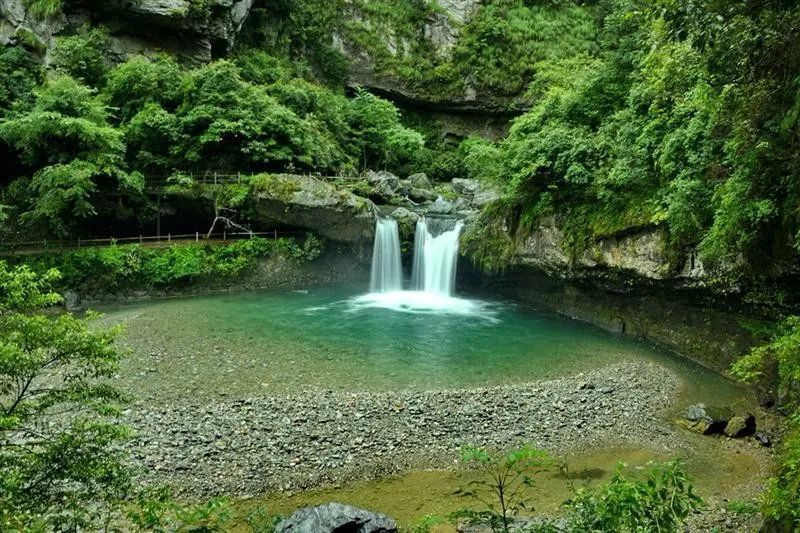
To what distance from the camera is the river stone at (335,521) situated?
23.3 ft

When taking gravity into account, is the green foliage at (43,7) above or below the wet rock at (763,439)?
above

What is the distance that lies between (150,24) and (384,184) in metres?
16.9

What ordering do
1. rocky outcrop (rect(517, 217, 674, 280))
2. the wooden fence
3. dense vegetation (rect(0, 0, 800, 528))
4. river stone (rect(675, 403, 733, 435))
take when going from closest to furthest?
dense vegetation (rect(0, 0, 800, 528)), river stone (rect(675, 403, 733, 435)), rocky outcrop (rect(517, 217, 674, 280)), the wooden fence

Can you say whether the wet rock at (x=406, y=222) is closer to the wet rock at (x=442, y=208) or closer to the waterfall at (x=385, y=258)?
the waterfall at (x=385, y=258)

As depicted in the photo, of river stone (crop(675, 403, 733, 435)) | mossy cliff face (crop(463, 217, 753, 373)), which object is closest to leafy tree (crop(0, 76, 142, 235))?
mossy cliff face (crop(463, 217, 753, 373))

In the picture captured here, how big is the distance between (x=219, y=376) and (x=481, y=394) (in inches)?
269

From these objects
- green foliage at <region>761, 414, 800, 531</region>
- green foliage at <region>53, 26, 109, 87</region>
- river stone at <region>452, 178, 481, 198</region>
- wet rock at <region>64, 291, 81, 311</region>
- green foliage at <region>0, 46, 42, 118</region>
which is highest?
green foliage at <region>53, 26, 109, 87</region>

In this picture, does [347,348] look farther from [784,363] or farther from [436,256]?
[784,363]

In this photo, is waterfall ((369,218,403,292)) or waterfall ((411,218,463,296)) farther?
waterfall ((369,218,403,292))

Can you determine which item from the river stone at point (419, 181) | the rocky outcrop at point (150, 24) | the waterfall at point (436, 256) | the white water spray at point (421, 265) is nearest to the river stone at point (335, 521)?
the white water spray at point (421, 265)

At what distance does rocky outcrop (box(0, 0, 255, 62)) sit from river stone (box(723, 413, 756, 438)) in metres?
32.3

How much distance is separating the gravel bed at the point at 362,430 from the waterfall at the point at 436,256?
11.6 meters

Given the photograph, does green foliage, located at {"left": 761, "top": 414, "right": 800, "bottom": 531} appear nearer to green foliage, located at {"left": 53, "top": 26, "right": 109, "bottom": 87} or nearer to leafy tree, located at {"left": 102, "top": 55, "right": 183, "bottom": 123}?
leafy tree, located at {"left": 102, "top": 55, "right": 183, "bottom": 123}

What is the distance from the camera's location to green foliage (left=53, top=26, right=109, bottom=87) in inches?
1001
